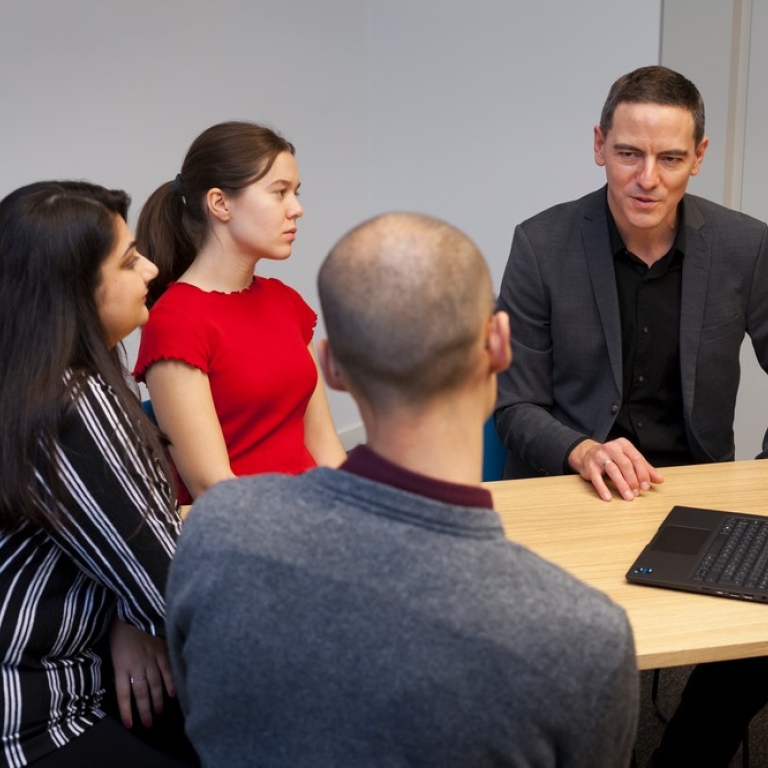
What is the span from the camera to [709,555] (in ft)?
5.48

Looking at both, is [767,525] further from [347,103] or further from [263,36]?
[347,103]

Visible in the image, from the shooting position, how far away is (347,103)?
4750 mm

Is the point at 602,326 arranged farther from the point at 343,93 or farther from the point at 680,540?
the point at 343,93

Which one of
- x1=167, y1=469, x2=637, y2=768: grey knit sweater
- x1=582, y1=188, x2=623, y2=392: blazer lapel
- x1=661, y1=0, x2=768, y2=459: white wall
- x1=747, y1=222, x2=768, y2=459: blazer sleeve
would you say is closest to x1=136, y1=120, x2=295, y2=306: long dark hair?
x1=582, y1=188, x2=623, y2=392: blazer lapel

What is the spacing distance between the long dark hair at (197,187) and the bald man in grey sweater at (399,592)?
4.17ft

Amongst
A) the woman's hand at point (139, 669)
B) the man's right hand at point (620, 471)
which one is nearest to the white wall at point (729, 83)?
the man's right hand at point (620, 471)

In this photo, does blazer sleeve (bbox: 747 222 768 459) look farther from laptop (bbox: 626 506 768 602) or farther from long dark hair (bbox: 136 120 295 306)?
long dark hair (bbox: 136 120 295 306)

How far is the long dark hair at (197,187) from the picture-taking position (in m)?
2.25

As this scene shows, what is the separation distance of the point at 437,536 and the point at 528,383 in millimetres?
1543

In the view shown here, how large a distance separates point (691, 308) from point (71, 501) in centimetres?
144

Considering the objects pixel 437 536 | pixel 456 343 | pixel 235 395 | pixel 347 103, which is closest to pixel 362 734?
pixel 437 536

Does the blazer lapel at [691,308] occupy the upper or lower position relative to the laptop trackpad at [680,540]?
upper

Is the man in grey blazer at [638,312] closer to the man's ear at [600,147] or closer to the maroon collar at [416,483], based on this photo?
the man's ear at [600,147]

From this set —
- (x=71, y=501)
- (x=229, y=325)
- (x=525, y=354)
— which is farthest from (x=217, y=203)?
(x=71, y=501)
